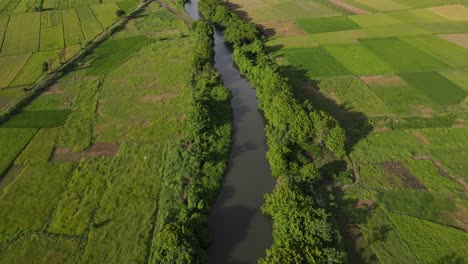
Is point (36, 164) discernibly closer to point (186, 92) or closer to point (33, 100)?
point (33, 100)

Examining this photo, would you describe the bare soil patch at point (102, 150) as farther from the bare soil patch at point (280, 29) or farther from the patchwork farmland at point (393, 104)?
the bare soil patch at point (280, 29)

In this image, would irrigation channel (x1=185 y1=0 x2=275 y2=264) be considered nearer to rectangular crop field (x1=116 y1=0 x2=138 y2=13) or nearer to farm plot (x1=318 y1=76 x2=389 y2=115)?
farm plot (x1=318 y1=76 x2=389 y2=115)

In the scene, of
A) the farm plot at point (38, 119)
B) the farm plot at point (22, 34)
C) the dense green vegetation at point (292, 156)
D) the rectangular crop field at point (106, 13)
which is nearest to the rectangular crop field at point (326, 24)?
the dense green vegetation at point (292, 156)

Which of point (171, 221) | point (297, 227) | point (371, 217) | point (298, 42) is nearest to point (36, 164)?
point (171, 221)

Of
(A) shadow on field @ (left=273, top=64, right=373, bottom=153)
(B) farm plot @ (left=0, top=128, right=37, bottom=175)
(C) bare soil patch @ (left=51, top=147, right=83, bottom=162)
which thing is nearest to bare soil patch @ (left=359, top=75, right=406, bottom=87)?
(A) shadow on field @ (left=273, top=64, right=373, bottom=153)

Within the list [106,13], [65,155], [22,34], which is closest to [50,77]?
[65,155]

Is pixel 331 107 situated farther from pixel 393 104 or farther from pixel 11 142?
pixel 11 142
